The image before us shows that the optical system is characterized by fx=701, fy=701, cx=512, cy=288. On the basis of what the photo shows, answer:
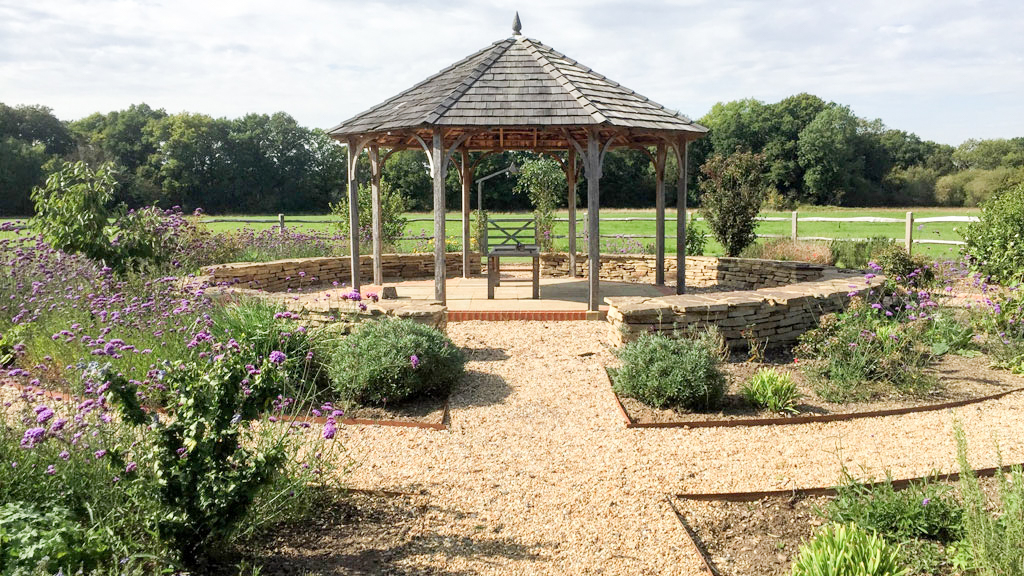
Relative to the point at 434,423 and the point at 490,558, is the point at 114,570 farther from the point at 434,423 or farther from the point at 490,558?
the point at 434,423

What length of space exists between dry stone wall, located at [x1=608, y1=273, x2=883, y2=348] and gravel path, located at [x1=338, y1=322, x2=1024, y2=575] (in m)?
0.93

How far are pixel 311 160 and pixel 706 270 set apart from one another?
135 ft

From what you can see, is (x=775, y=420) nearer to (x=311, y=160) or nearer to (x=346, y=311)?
(x=346, y=311)

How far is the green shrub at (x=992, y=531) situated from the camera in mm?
2867

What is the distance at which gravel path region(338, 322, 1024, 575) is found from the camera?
3621mm

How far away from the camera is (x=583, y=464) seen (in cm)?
476

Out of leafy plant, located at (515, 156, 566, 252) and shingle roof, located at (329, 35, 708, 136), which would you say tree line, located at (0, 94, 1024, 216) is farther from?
shingle roof, located at (329, 35, 708, 136)

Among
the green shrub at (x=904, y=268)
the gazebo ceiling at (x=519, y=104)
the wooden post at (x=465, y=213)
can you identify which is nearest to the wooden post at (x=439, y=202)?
the gazebo ceiling at (x=519, y=104)

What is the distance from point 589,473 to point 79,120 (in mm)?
59231

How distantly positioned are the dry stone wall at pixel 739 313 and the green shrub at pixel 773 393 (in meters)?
1.07

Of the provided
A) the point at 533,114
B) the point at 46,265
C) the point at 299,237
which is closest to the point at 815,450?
the point at 533,114

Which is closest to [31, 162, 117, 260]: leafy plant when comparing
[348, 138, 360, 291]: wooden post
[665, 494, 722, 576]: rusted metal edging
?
[348, 138, 360, 291]: wooden post

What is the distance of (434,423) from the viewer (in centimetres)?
549

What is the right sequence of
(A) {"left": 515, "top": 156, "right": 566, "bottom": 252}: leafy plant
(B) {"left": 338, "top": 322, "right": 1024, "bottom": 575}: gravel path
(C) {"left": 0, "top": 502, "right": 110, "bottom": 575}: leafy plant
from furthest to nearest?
(A) {"left": 515, "top": 156, "right": 566, "bottom": 252}: leafy plant, (B) {"left": 338, "top": 322, "right": 1024, "bottom": 575}: gravel path, (C) {"left": 0, "top": 502, "right": 110, "bottom": 575}: leafy plant
